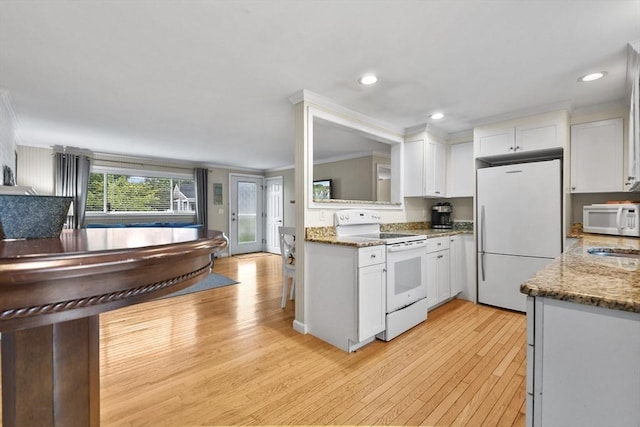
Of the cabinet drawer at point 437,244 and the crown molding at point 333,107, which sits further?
the cabinet drawer at point 437,244

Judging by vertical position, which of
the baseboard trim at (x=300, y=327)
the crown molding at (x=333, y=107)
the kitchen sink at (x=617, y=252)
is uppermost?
the crown molding at (x=333, y=107)

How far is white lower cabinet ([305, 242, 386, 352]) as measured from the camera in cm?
236

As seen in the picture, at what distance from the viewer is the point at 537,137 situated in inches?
125

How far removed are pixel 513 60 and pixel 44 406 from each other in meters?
3.00

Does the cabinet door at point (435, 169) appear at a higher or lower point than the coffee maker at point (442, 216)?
higher

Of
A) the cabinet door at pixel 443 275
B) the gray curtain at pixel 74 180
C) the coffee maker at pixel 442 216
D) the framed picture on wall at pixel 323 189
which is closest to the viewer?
the cabinet door at pixel 443 275

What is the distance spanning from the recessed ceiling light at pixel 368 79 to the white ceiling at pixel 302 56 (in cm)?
6

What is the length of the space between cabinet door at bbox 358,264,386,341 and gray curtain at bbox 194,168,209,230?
5141mm

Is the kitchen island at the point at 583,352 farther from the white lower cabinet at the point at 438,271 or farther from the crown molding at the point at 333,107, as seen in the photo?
the crown molding at the point at 333,107

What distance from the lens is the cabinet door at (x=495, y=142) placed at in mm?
3352

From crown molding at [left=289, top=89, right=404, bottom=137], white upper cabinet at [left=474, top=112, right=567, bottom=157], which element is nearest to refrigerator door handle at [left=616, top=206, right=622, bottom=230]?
white upper cabinet at [left=474, top=112, right=567, bottom=157]

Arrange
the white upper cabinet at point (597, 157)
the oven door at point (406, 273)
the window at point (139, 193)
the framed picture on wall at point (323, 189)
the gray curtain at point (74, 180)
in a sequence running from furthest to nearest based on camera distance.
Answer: the framed picture on wall at point (323, 189) → the window at point (139, 193) → the gray curtain at point (74, 180) → the white upper cabinet at point (597, 157) → the oven door at point (406, 273)

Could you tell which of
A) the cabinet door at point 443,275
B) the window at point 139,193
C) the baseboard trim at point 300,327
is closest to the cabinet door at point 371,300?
the baseboard trim at point 300,327

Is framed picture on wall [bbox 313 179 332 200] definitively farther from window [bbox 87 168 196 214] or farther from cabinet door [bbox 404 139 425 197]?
window [bbox 87 168 196 214]
